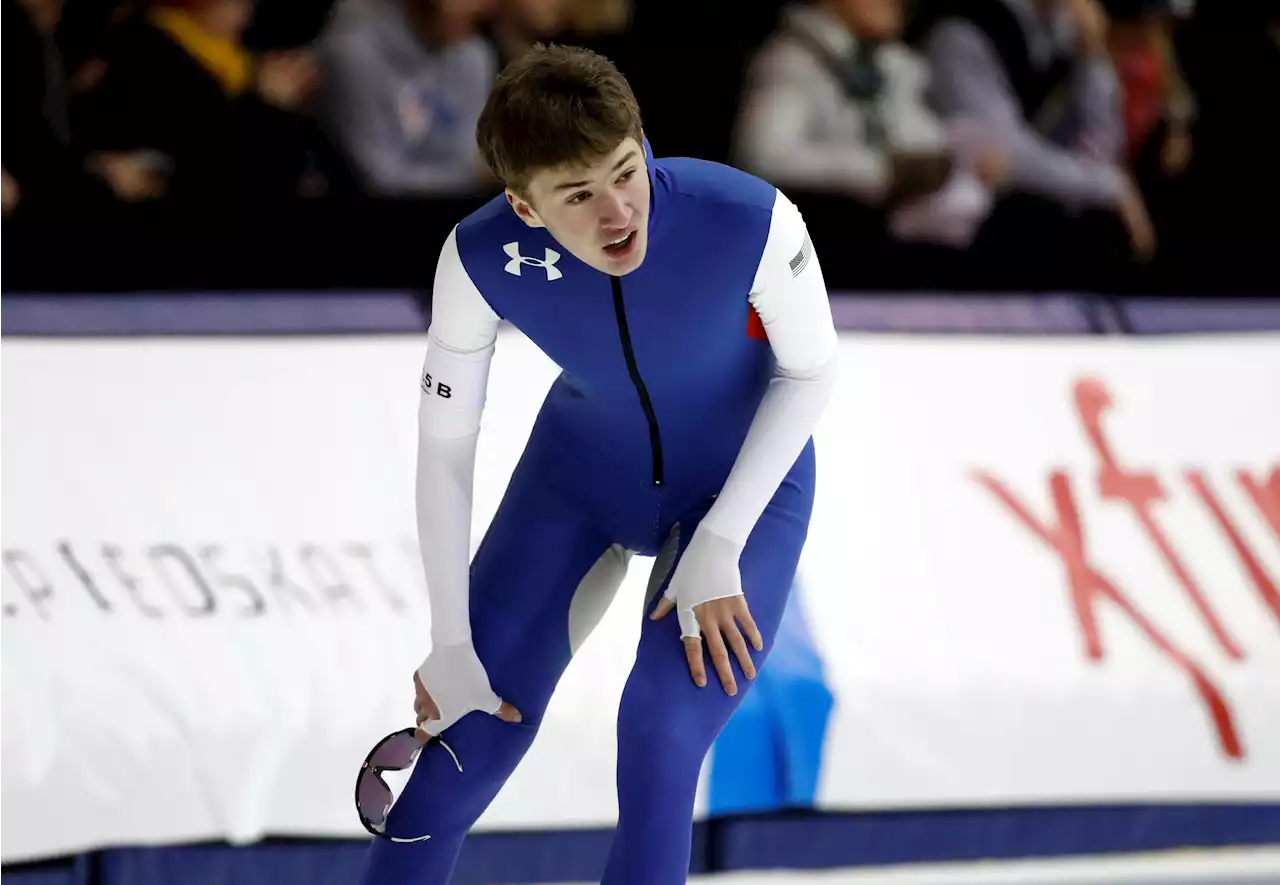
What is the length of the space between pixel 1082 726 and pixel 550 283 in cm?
152

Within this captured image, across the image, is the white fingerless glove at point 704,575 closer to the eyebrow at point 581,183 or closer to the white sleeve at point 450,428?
the white sleeve at point 450,428

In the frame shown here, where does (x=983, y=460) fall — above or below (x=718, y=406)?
below

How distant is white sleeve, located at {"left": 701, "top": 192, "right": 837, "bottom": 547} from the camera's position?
1.80 m

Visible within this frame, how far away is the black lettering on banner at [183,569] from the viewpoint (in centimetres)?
275

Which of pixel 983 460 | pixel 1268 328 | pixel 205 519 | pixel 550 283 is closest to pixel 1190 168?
A: pixel 1268 328

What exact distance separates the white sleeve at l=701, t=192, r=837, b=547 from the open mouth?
0.16 metres

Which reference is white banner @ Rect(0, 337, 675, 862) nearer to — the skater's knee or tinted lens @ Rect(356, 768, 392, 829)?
tinted lens @ Rect(356, 768, 392, 829)

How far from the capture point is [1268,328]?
12.1 feet

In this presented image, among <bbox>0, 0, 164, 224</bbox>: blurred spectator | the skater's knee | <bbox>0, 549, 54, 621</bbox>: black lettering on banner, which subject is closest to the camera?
the skater's knee

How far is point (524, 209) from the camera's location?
5.61 feet

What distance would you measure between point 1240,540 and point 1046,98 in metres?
1.72

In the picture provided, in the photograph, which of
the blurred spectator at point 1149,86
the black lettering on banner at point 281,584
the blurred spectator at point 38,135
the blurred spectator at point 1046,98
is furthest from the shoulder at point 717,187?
the blurred spectator at point 1149,86

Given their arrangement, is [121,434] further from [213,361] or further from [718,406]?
[718,406]

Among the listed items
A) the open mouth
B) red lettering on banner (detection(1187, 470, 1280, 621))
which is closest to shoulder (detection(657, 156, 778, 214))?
the open mouth
